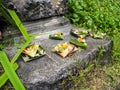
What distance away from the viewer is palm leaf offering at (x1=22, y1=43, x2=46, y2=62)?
311 centimetres

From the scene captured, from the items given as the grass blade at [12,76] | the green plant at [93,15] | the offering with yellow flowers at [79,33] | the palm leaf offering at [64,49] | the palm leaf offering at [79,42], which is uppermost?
the grass blade at [12,76]

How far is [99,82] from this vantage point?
3439 millimetres

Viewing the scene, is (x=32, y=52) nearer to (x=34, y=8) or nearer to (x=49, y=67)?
(x=49, y=67)

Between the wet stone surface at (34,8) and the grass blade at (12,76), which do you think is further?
the wet stone surface at (34,8)

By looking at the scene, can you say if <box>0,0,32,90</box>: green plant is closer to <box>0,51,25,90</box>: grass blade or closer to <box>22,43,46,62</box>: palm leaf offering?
<box>0,51,25,90</box>: grass blade

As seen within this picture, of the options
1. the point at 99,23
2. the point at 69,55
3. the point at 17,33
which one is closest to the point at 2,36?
the point at 17,33

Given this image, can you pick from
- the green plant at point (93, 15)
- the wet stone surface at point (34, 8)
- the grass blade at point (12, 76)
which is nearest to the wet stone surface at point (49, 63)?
the wet stone surface at point (34, 8)

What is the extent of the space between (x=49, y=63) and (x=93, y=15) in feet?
6.70

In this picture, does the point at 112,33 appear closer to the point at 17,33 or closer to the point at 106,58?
the point at 106,58

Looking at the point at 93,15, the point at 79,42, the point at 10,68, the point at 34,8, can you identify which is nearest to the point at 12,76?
the point at 10,68

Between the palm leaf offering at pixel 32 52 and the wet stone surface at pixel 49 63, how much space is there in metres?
0.05

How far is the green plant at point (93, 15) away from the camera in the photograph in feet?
15.4

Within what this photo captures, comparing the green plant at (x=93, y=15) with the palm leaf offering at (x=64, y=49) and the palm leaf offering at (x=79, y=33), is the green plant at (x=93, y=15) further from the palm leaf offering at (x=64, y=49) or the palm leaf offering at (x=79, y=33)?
the palm leaf offering at (x=64, y=49)

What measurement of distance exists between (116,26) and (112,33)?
1.23ft
